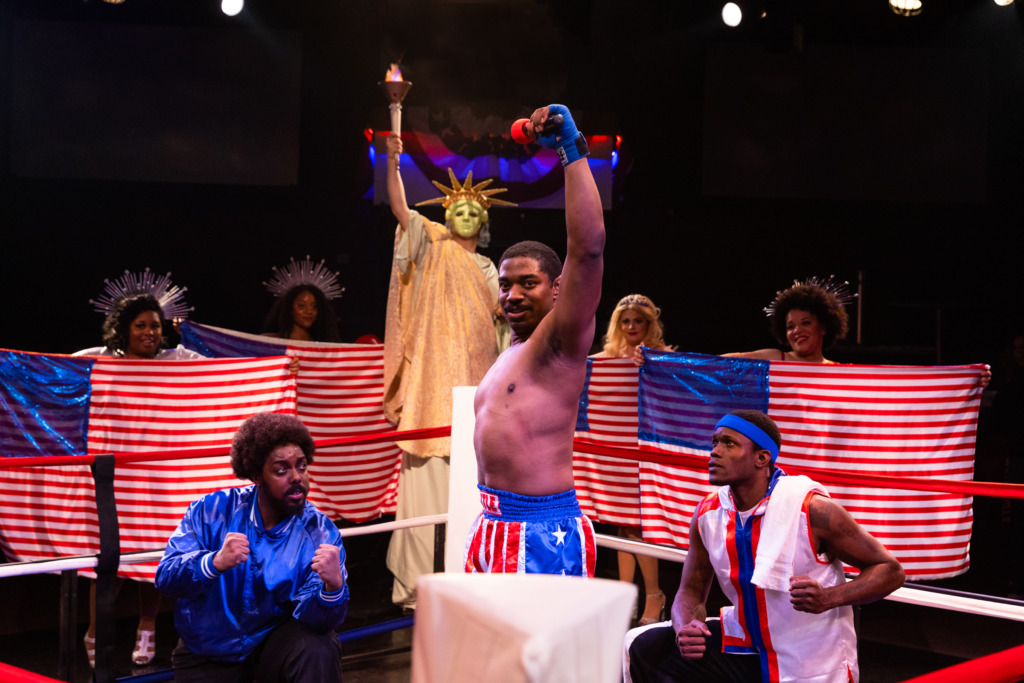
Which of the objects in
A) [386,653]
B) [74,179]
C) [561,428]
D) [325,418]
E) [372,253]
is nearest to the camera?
[561,428]

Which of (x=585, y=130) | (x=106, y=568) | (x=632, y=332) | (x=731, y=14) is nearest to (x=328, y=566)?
(x=106, y=568)

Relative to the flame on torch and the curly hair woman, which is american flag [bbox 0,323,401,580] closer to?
the flame on torch

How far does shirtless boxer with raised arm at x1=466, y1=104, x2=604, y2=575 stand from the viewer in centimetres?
191

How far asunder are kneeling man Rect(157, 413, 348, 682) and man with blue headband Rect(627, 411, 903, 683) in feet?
3.02

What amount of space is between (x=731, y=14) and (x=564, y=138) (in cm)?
635

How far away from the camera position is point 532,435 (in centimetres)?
194

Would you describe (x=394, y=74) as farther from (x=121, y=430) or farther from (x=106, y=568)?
(x=106, y=568)

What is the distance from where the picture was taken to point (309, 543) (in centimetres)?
253

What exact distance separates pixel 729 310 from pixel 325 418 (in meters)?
5.27

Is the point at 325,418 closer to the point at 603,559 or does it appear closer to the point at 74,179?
the point at 603,559

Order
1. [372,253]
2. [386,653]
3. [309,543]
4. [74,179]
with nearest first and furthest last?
[309,543]
[386,653]
[74,179]
[372,253]

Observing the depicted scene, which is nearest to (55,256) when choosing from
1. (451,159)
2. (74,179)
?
(74,179)

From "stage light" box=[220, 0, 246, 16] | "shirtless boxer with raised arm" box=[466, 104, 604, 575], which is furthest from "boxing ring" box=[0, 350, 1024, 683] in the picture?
"stage light" box=[220, 0, 246, 16]

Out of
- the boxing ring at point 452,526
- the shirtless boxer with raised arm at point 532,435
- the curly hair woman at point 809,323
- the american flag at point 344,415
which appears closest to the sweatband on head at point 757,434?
the boxing ring at point 452,526
